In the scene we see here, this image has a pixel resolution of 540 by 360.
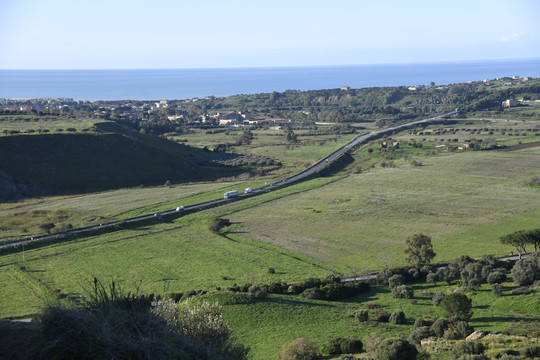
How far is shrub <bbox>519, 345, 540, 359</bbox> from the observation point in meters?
21.3

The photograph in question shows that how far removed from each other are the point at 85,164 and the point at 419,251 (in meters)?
68.1

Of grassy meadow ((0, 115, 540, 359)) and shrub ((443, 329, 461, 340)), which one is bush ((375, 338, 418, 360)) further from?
shrub ((443, 329, 461, 340))

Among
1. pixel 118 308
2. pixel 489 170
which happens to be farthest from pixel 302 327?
pixel 489 170

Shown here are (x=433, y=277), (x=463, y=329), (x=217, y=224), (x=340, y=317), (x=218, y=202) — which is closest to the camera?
(x=463, y=329)

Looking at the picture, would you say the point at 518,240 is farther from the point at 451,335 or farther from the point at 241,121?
the point at 241,121

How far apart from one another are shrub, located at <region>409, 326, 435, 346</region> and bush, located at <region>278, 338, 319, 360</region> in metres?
5.83

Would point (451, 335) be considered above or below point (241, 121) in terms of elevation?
below

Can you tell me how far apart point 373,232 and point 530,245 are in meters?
15.0

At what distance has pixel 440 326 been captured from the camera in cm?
2720

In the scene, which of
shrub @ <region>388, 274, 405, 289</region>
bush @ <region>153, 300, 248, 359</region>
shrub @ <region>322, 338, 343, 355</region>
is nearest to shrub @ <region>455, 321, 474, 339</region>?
shrub @ <region>322, 338, 343, 355</region>

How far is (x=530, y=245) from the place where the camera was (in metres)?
45.1

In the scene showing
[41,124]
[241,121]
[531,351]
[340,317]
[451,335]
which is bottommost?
[340,317]

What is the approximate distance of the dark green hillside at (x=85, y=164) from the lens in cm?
7944

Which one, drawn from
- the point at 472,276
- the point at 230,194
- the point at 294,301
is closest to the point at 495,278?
the point at 472,276
